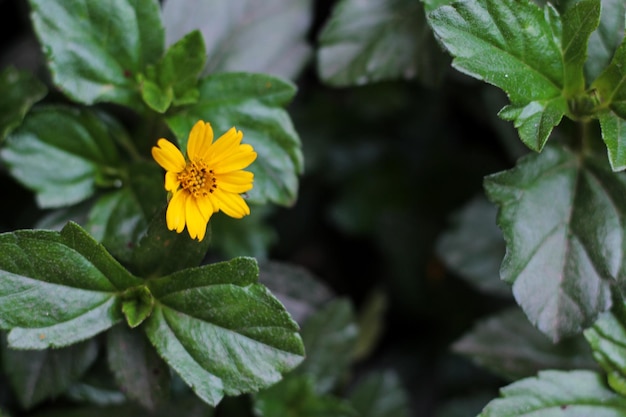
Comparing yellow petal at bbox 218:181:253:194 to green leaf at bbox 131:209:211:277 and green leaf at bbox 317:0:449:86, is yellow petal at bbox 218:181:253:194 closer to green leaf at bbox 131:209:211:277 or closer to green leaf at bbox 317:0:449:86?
green leaf at bbox 131:209:211:277

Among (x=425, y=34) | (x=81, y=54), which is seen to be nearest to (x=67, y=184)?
(x=81, y=54)

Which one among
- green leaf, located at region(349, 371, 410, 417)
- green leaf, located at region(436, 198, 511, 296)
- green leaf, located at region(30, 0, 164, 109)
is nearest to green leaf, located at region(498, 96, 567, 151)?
green leaf, located at region(436, 198, 511, 296)

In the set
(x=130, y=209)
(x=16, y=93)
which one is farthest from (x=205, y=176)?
(x=16, y=93)

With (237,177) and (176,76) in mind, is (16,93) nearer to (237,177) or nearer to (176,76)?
(176,76)

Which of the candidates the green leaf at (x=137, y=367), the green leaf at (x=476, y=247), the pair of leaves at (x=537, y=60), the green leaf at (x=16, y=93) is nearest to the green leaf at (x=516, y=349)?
the green leaf at (x=476, y=247)

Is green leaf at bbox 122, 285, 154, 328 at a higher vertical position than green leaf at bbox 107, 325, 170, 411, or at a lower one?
higher

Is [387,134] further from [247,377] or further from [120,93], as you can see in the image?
[247,377]
